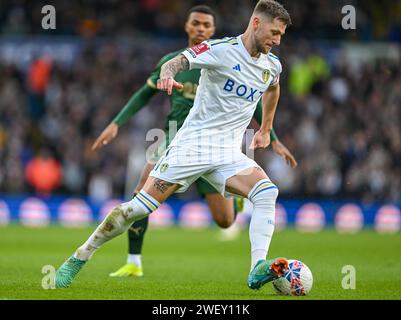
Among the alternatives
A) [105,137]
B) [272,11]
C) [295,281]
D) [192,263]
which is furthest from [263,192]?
[192,263]

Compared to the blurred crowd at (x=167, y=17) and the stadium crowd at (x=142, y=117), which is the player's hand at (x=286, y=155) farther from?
the blurred crowd at (x=167, y=17)

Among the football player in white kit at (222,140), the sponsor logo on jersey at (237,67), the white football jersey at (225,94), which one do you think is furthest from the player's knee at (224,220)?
the sponsor logo on jersey at (237,67)

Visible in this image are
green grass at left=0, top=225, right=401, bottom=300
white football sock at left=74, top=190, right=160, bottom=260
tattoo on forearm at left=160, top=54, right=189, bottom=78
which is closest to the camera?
tattoo on forearm at left=160, top=54, right=189, bottom=78

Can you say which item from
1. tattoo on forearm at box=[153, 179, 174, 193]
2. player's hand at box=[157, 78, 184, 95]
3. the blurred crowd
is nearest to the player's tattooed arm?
player's hand at box=[157, 78, 184, 95]

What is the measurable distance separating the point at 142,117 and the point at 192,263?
1220 centimetres

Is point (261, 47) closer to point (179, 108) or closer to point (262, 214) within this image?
point (262, 214)

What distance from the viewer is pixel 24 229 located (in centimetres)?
2047

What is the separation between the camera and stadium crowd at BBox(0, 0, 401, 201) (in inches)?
916

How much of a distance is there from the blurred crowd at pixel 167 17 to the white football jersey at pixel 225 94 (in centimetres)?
1707

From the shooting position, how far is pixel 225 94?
861cm

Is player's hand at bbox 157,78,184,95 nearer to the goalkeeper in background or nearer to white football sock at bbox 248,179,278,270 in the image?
white football sock at bbox 248,179,278,270

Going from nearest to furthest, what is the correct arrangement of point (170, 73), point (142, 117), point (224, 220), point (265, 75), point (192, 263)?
point (170, 73) → point (265, 75) → point (224, 220) → point (192, 263) → point (142, 117)

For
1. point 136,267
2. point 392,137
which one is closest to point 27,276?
point 136,267

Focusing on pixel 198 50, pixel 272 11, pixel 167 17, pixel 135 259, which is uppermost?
pixel 167 17
